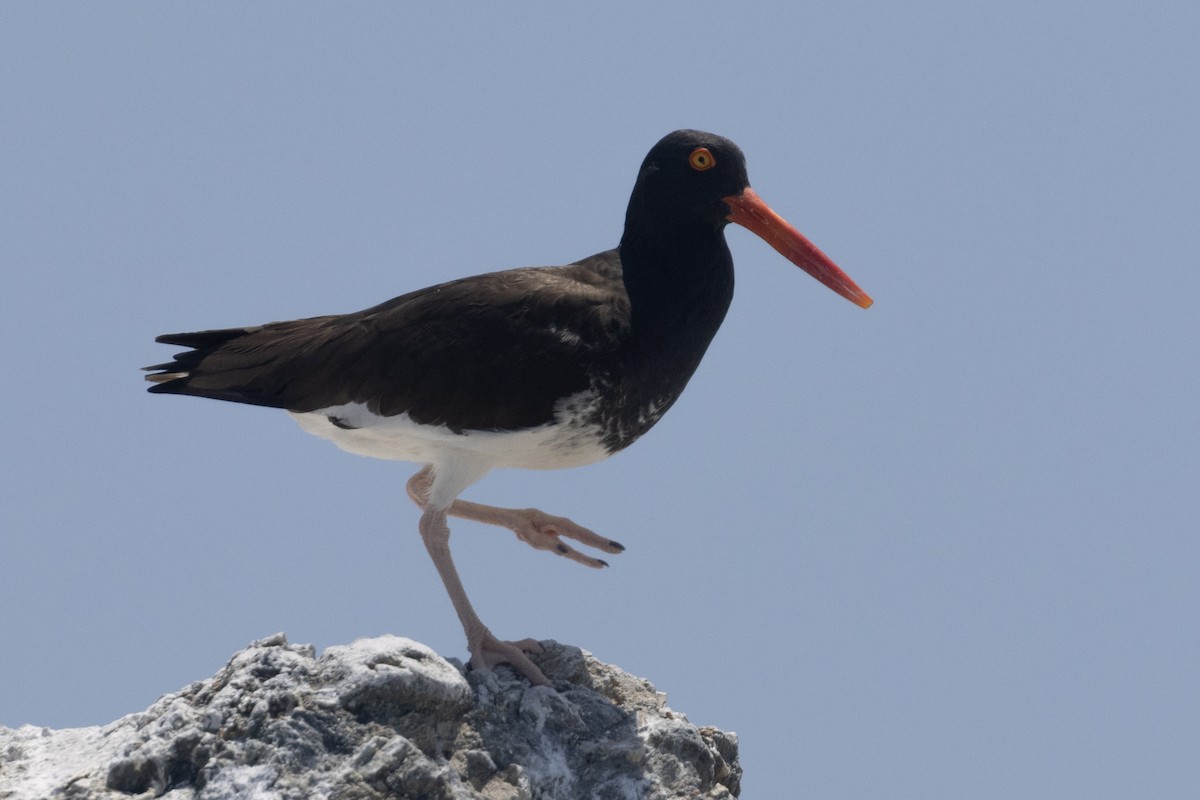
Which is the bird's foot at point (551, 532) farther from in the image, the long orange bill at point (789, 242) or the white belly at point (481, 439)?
the long orange bill at point (789, 242)

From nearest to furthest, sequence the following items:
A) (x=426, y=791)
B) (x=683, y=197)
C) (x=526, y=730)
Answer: (x=426, y=791) → (x=526, y=730) → (x=683, y=197)

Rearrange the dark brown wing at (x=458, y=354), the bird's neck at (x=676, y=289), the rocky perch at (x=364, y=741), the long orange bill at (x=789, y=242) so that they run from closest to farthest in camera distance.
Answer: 1. the rocky perch at (x=364, y=741)
2. the dark brown wing at (x=458, y=354)
3. the bird's neck at (x=676, y=289)
4. the long orange bill at (x=789, y=242)

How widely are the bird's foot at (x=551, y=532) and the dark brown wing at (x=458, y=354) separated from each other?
1170mm

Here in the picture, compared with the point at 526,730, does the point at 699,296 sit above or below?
above

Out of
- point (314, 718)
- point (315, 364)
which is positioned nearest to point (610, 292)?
point (315, 364)

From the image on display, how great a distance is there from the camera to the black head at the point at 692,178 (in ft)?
27.5

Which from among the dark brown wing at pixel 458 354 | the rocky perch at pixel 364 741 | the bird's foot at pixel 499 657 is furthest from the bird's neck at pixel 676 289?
the rocky perch at pixel 364 741

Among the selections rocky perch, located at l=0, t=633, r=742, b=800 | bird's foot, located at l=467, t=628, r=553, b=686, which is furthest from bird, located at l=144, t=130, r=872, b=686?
rocky perch, located at l=0, t=633, r=742, b=800

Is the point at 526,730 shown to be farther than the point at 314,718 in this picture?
Yes

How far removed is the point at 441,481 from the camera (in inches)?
321

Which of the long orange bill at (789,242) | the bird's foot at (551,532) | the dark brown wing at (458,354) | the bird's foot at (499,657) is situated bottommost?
the bird's foot at (499,657)

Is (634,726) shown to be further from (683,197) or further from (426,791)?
(683,197)

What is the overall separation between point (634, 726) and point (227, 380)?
10.5 feet

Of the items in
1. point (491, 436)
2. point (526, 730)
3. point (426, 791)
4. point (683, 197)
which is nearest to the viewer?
point (426, 791)
